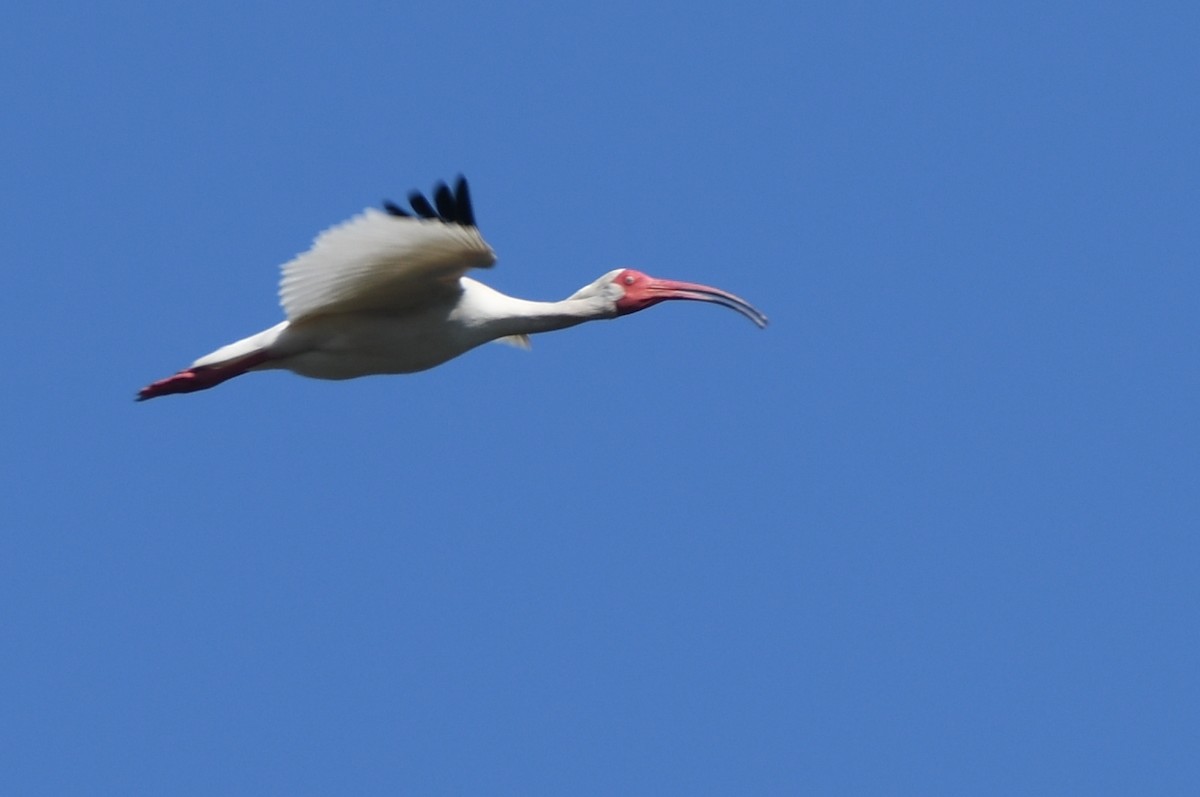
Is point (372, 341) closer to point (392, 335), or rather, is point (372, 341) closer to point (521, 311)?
point (392, 335)

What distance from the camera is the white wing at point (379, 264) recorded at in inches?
801

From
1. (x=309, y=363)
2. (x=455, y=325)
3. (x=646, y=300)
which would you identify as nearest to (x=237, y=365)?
(x=309, y=363)

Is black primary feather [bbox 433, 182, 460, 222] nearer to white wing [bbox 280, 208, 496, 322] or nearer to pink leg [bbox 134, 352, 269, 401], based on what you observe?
white wing [bbox 280, 208, 496, 322]

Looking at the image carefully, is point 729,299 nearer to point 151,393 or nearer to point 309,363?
point 309,363

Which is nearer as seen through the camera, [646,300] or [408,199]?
[408,199]

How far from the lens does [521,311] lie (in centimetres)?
2236

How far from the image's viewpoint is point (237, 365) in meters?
22.5

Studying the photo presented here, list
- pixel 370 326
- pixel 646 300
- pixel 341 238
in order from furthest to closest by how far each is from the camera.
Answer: pixel 646 300, pixel 370 326, pixel 341 238

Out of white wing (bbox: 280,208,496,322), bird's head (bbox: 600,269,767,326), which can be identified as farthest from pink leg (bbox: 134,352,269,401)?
bird's head (bbox: 600,269,767,326)

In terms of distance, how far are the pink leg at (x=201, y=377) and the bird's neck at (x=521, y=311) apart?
2.13 m

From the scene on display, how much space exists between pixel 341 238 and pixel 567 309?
3265 mm

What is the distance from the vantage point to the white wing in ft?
66.7

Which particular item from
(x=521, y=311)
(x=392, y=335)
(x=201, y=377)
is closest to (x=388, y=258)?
(x=392, y=335)

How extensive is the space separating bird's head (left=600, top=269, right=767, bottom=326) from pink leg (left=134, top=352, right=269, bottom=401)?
142 inches
